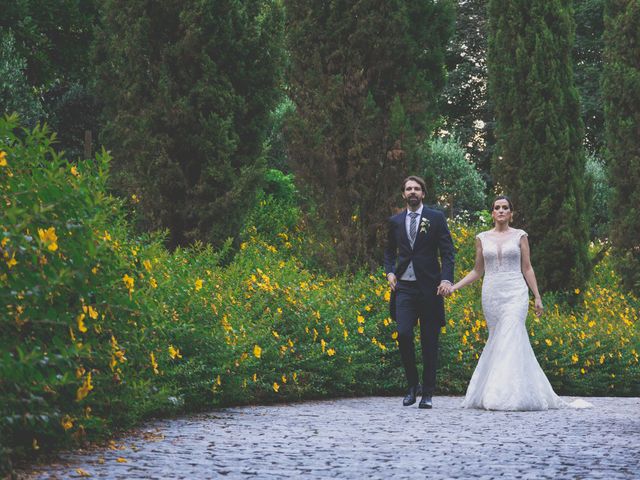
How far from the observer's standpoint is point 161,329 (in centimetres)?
841

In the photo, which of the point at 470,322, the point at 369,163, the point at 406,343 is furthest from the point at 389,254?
the point at 369,163

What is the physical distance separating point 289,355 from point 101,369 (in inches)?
153

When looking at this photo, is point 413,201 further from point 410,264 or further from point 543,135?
point 543,135

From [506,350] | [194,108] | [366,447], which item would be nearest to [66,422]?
[366,447]

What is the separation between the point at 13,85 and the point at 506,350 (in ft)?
48.3

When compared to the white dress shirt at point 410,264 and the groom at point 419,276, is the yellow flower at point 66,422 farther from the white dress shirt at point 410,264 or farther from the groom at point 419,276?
the white dress shirt at point 410,264

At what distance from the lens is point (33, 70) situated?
2542 cm

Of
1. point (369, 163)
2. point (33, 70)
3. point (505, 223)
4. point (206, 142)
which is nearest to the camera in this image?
point (505, 223)

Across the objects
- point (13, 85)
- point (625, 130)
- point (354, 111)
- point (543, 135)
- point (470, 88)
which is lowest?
point (354, 111)

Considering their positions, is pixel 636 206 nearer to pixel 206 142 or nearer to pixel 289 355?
pixel 206 142

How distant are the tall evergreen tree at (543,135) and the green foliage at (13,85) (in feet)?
31.8

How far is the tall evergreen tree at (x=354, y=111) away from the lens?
14992mm

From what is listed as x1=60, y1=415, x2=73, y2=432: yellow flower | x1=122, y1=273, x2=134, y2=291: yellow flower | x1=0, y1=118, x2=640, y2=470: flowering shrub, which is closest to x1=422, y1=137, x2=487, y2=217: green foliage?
x1=0, y1=118, x2=640, y2=470: flowering shrub

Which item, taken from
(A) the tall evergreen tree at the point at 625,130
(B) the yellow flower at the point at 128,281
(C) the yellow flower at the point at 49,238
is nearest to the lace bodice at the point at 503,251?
(B) the yellow flower at the point at 128,281
